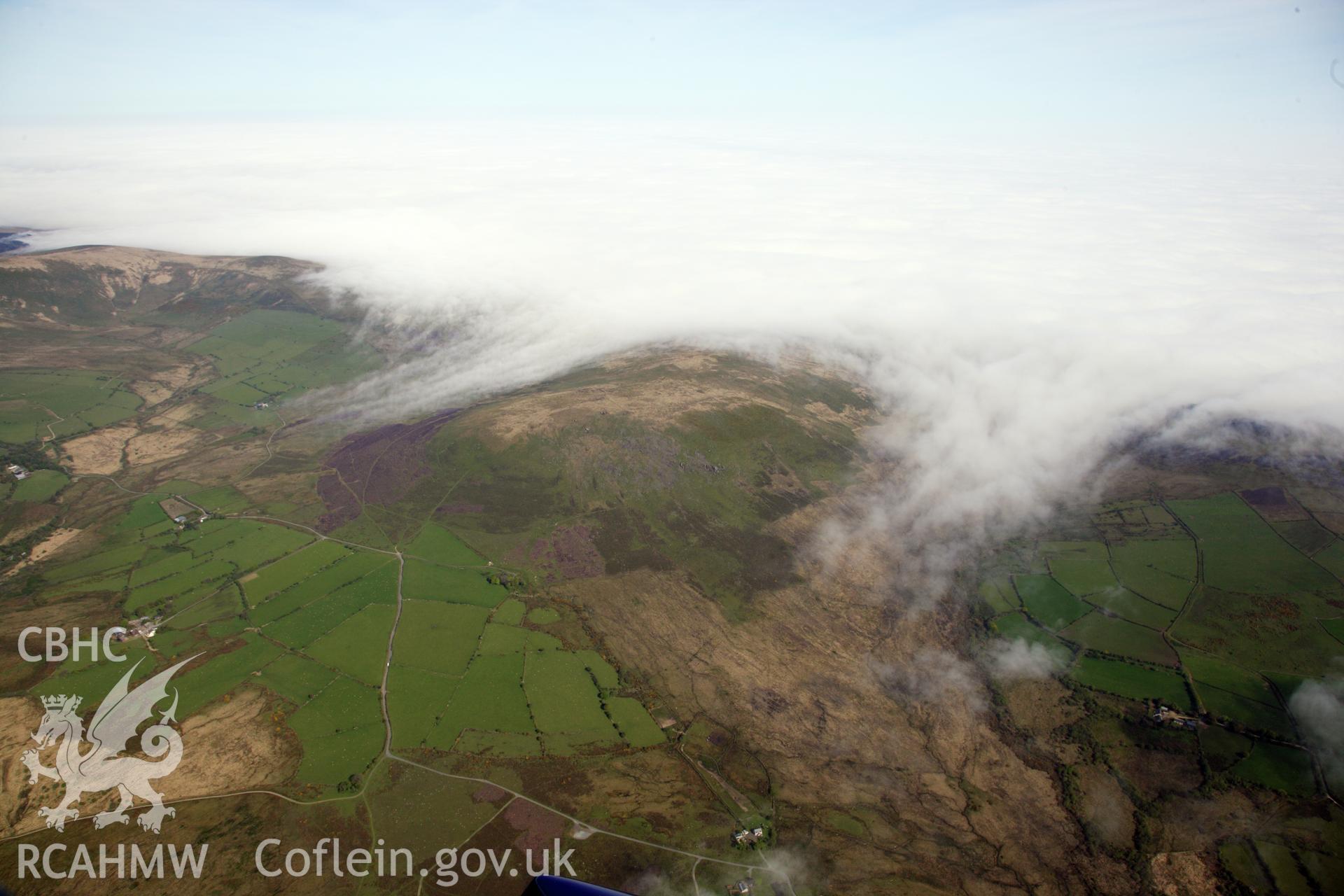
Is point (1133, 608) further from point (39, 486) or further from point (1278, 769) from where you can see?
point (39, 486)

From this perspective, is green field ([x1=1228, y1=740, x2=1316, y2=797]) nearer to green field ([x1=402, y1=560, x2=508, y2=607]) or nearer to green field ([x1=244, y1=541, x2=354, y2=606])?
green field ([x1=402, y1=560, x2=508, y2=607])

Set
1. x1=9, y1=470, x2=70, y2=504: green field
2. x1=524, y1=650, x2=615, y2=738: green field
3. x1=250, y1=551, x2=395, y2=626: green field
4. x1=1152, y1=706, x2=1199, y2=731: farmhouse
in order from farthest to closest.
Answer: x1=9, y1=470, x2=70, y2=504: green field → x1=250, y1=551, x2=395, y2=626: green field → x1=1152, y1=706, x2=1199, y2=731: farmhouse → x1=524, y1=650, x2=615, y2=738: green field

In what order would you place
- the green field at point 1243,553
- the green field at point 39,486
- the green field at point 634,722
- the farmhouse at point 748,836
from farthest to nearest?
the green field at point 39,486, the green field at point 1243,553, the green field at point 634,722, the farmhouse at point 748,836

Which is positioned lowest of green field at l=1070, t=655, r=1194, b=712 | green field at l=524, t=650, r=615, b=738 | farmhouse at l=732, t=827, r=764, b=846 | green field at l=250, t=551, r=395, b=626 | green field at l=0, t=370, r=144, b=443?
farmhouse at l=732, t=827, r=764, b=846

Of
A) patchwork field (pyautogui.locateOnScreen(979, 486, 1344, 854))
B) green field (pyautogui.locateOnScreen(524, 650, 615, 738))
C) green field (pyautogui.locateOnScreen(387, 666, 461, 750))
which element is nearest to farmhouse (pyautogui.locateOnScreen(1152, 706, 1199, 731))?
patchwork field (pyautogui.locateOnScreen(979, 486, 1344, 854))

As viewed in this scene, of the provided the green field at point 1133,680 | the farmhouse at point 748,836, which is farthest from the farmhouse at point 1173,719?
the farmhouse at point 748,836

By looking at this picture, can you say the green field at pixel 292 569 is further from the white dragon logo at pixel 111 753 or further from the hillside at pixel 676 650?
the white dragon logo at pixel 111 753

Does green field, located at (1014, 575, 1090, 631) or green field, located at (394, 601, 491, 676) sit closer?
green field, located at (394, 601, 491, 676)

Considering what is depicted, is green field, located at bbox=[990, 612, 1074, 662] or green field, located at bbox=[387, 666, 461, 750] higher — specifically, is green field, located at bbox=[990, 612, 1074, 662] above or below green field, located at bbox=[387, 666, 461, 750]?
below

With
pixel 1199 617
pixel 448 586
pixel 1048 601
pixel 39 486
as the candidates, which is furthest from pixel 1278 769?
pixel 39 486
